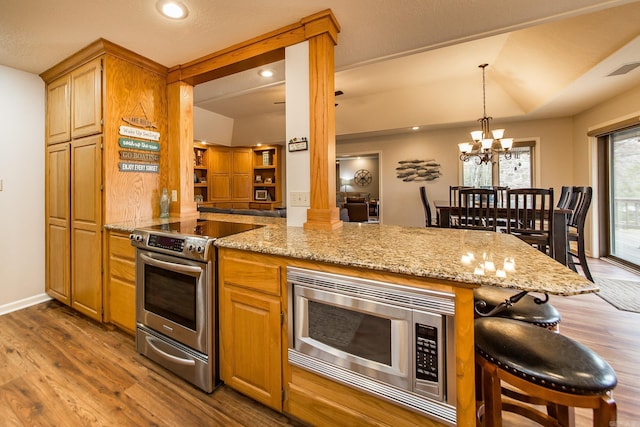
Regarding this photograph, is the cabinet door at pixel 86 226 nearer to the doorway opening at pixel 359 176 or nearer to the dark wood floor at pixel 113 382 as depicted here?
the dark wood floor at pixel 113 382

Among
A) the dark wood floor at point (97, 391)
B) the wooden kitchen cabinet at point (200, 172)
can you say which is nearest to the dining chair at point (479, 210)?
the dark wood floor at point (97, 391)

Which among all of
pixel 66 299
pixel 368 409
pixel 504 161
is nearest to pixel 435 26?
pixel 368 409

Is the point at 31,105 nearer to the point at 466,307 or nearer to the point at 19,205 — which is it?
the point at 19,205

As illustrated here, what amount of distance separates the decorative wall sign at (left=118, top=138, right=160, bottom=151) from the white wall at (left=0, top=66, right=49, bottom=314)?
117 cm

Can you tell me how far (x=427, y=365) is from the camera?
98cm

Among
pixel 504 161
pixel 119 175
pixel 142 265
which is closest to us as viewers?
pixel 142 265

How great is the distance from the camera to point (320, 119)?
187 centimetres

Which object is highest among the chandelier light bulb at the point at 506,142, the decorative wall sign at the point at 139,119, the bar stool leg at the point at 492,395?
the chandelier light bulb at the point at 506,142

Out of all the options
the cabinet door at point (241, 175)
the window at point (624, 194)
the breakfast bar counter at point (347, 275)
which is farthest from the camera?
the cabinet door at point (241, 175)

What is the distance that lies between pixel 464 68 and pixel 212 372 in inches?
190

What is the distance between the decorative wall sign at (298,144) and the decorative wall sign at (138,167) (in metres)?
1.48

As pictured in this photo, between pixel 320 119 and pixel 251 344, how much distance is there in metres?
1.46

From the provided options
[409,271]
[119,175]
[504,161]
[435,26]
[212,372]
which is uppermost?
[435,26]

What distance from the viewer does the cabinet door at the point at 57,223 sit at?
252 cm
